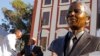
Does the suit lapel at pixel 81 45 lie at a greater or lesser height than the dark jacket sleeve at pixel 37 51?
greater

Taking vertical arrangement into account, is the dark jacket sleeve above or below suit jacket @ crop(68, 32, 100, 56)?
below

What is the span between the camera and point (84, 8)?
1.79 meters

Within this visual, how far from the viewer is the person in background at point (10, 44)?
7949 millimetres

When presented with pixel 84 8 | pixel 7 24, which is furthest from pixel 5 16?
pixel 84 8

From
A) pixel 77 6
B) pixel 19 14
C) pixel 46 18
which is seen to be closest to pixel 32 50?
pixel 77 6

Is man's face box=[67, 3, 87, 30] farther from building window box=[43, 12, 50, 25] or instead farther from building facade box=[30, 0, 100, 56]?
building window box=[43, 12, 50, 25]

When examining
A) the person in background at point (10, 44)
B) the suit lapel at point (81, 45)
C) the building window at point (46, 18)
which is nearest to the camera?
the suit lapel at point (81, 45)

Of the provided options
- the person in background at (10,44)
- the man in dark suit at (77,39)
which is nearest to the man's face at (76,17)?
the man in dark suit at (77,39)

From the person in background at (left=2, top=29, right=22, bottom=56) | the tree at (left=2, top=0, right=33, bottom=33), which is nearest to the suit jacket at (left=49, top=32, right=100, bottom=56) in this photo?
the person in background at (left=2, top=29, right=22, bottom=56)

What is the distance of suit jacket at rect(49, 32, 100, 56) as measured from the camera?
1649 millimetres

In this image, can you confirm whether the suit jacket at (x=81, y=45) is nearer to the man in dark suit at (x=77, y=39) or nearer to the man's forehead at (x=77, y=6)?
the man in dark suit at (x=77, y=39)

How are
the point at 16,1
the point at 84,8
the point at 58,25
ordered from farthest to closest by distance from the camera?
the point at 16,1
the point at 58,25
the point at 84,8

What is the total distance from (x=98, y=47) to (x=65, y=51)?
0.59 ft

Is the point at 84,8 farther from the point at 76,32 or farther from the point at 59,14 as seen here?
the point at 59,14
